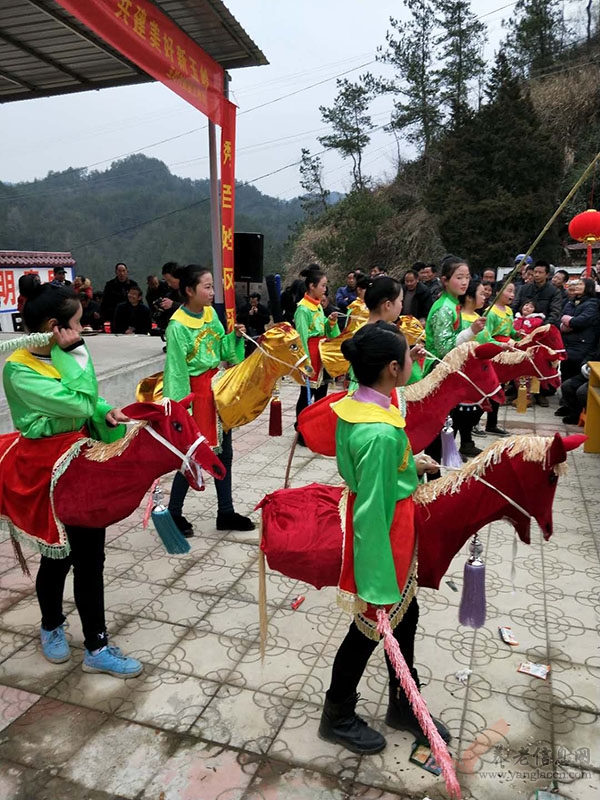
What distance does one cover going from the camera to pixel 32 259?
464 inches

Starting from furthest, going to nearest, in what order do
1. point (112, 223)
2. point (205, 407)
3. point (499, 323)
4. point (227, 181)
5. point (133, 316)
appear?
point (112, 223)
point (133, 316)
point (227, 181)
point (499, 323)
point (205, 407)

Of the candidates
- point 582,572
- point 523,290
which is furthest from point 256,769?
point 523,290

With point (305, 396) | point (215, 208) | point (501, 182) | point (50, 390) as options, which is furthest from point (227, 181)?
point (501, 182)

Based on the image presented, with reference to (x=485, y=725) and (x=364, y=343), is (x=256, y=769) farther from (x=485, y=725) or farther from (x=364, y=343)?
(x=364, y=343)

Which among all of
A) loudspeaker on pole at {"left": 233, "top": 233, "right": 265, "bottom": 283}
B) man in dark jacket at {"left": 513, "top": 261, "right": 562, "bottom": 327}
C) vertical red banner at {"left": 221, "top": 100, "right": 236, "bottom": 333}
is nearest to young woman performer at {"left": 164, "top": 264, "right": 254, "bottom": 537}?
vertical red banner at {"left": 221, "top": 100, "right": 236, "bottom": 333}

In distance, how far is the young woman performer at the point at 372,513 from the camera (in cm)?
177

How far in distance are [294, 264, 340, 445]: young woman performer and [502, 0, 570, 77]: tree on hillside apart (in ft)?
73.6

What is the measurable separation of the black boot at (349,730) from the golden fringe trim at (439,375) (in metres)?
1.76

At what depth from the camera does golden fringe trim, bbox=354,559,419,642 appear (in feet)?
6.23

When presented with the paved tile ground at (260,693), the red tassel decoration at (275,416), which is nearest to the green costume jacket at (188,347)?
the paved tile ground at (260,693)

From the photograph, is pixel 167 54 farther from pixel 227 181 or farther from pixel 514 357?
pixel 514 357

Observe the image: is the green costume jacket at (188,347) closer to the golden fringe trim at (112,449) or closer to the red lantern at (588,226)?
the golden fringe trim at (112,449)

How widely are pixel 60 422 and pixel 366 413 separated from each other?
129 centimetres

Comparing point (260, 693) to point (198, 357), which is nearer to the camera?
point (260, 693)
